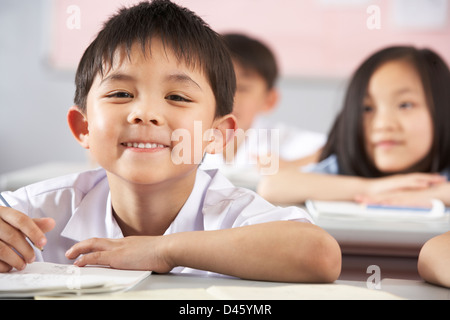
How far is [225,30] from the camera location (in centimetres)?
342

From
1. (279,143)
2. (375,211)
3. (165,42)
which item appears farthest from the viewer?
(279,143)

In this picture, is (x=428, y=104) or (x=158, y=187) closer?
(x=158, y=187)

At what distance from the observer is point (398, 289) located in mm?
584

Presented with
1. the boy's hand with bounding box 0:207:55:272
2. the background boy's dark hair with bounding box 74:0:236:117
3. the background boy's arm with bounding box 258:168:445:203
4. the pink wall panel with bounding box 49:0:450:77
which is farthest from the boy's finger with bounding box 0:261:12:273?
the pink wall panel with bounding box 49:0:450:77

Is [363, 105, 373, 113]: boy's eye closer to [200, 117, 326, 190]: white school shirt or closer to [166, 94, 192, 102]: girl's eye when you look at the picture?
[200, 117, 326, 190]: white school shirt

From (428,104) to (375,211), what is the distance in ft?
1.65

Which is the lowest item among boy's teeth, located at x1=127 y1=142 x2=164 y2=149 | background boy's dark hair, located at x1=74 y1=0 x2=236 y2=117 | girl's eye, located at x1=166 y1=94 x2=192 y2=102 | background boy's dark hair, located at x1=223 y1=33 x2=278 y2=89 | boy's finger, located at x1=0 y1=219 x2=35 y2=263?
boy's finger, located at x1=0 y1=219 x2=35 y2=263

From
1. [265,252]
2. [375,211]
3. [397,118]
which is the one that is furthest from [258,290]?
[397,118]

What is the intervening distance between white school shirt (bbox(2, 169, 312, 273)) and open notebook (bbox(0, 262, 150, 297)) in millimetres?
175

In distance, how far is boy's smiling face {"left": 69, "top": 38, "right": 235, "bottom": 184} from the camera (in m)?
0.67

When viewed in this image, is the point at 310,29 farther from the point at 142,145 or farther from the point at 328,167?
the point at 142,145

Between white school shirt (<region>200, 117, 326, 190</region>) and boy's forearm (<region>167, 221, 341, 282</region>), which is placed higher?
boy's forearm (<region>167, 221, 341, 282</region>)

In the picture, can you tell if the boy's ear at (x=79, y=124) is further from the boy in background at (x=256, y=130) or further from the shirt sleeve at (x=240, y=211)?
the boy in background at (x=256, y=130)
